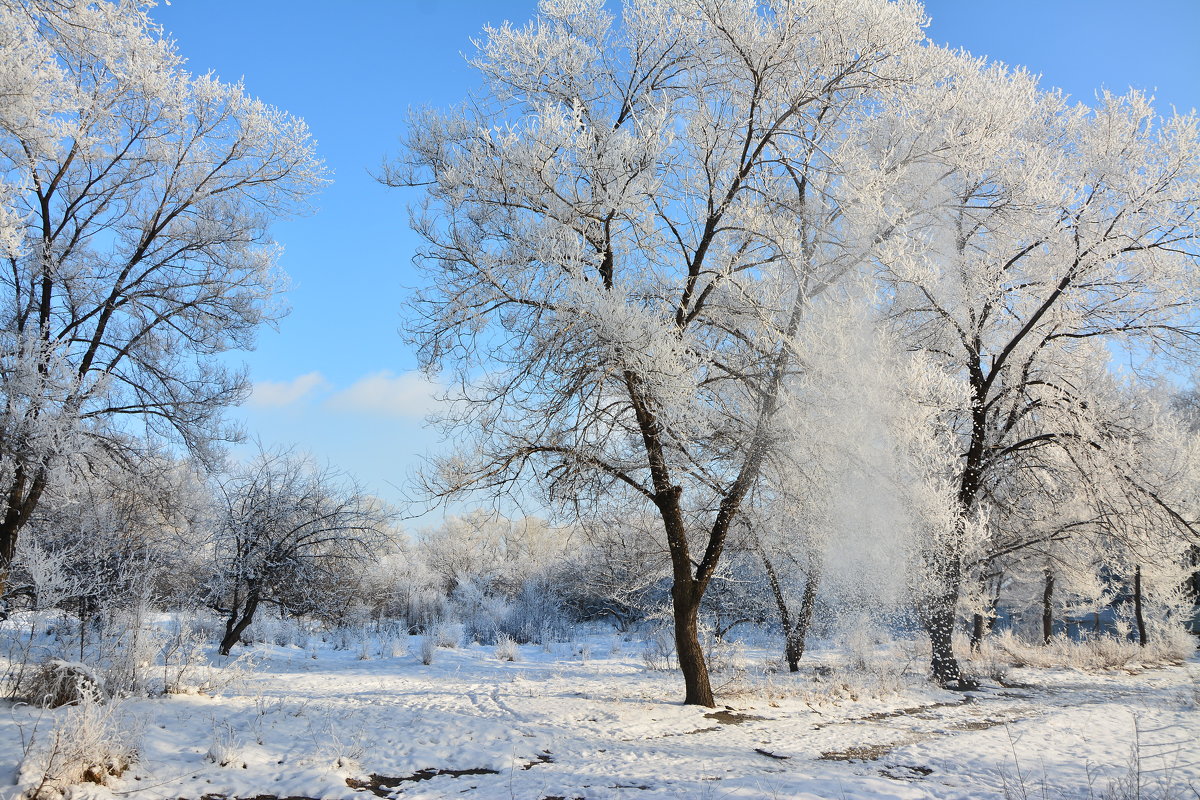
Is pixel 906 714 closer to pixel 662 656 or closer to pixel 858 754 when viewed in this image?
pixel 858 754

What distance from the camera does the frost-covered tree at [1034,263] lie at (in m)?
10.5

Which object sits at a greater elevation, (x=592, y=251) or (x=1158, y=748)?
(x=592, y=251)

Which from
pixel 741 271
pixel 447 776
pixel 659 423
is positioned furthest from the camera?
pixel 741 271

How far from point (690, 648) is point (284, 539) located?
9391 millimetres

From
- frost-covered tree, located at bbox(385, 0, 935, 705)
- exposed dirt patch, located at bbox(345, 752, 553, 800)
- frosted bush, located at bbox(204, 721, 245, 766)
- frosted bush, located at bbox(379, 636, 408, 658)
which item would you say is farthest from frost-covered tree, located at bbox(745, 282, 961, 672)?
frosted bush, located at bbox(379, 636, 408, 658)

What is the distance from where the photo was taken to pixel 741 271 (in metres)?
8.95

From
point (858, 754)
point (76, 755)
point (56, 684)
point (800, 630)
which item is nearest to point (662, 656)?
point (800, 630)

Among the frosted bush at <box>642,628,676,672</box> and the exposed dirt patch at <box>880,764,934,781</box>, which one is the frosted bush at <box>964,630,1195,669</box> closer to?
the frosted bush at <box>642,628,676,672</box>

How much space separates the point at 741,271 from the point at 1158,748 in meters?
6.84

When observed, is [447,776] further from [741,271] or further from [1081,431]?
[1081,431]

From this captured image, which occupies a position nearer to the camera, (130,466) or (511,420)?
(511,420)

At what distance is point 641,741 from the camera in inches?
265

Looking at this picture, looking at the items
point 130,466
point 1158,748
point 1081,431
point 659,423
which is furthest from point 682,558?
point 130,466

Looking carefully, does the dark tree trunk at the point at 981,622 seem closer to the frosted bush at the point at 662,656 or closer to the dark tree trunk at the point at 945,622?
the dark tree trunk at the point at 945,622
